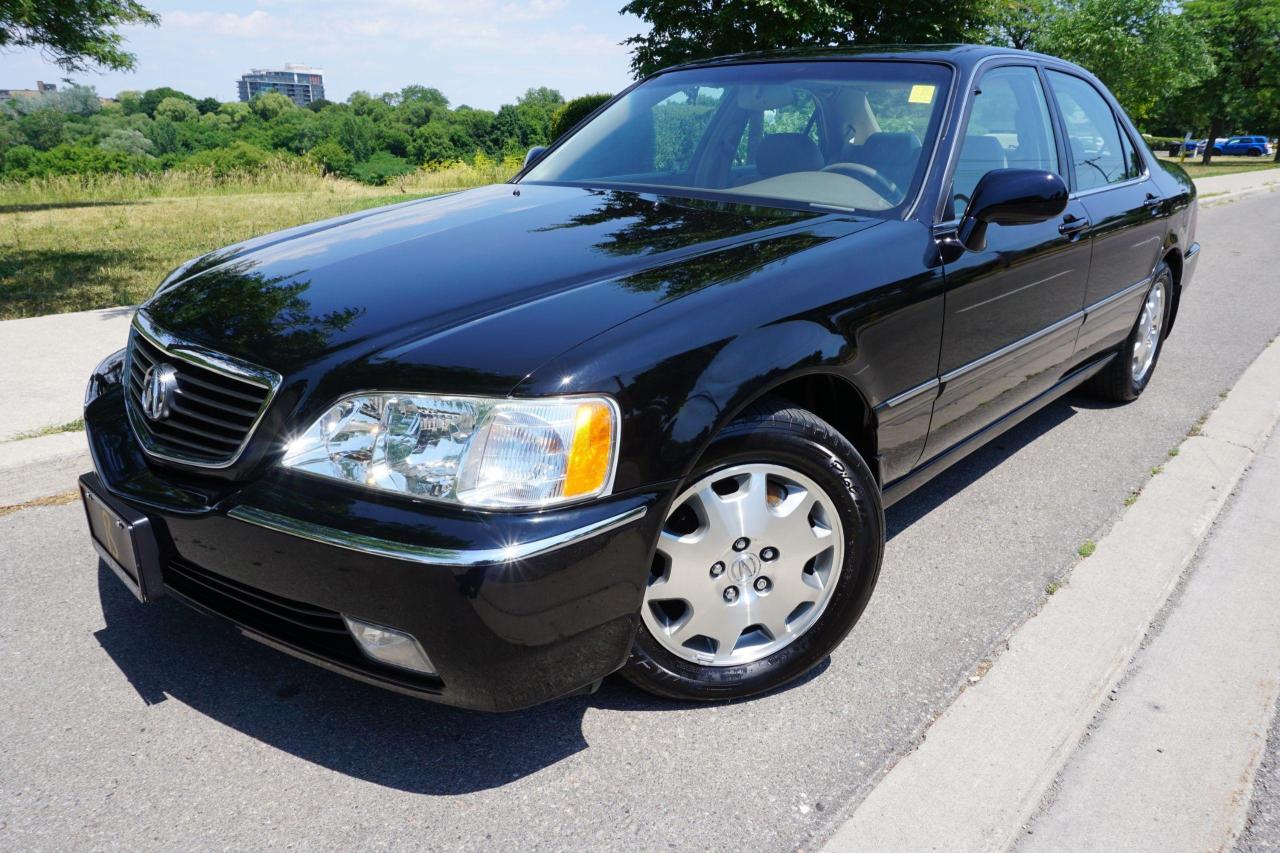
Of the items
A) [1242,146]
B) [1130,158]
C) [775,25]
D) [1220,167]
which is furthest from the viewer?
[1242,146]

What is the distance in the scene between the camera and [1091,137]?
4.18 metres

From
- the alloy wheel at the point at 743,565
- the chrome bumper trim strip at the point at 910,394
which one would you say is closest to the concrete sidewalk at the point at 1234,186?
the chrome bumper trim strip at the point at 910,394

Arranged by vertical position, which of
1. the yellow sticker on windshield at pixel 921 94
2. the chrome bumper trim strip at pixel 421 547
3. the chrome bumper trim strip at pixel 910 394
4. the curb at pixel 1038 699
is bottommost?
the curb at pixel 1038 699

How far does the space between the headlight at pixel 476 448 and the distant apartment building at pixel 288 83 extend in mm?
Result: 192148

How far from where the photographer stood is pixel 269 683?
96.6 inches

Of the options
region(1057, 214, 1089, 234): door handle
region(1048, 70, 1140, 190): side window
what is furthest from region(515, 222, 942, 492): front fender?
region(1048, 70, 1140, 190): side window

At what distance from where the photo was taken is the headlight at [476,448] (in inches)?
72.9

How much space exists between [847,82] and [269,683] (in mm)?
2730

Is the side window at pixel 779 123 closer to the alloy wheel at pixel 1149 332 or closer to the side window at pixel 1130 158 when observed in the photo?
the side window at pixel 1130 158

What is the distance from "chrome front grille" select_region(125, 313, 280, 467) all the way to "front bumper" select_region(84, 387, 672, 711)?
0.26 ft

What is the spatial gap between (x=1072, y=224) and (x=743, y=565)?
221 centimetres

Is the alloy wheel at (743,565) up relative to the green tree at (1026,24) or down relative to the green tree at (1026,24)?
down

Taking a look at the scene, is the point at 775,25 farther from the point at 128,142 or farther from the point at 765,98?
the point at 128,142

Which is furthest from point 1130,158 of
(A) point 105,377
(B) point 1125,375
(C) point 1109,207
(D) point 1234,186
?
(D) point 1234,186
